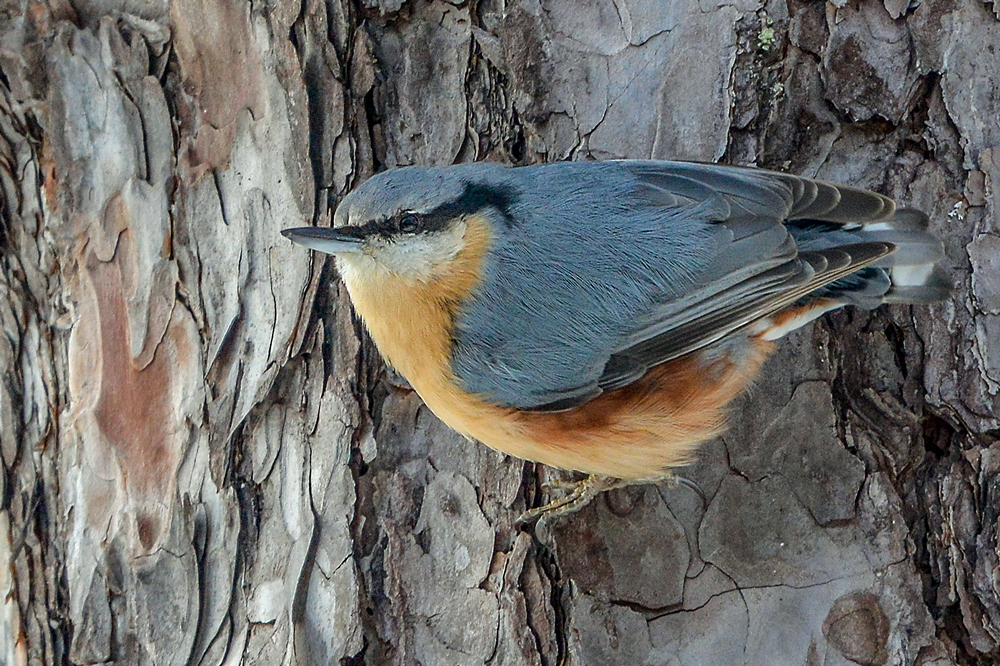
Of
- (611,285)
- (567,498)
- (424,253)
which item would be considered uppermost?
(424,253)

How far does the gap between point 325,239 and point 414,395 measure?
46 cm

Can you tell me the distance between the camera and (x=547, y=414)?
201 cm

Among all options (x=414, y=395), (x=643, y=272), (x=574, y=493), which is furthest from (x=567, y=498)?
(x=643, y=272)

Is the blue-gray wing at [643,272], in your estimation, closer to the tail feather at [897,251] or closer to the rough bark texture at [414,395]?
the tail feather at [897,251]

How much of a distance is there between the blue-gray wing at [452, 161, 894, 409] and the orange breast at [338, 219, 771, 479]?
1.8 inches

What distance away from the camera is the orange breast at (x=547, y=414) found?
200 centimetres

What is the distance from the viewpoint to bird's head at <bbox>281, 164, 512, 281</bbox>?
200cm

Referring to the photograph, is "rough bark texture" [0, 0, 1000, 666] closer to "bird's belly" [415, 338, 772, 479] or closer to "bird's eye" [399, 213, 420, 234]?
"bird's belly" [415, 338, 772, 479]

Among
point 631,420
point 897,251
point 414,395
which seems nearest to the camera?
point 897,251

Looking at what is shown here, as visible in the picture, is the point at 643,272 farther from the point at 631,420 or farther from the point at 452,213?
the point at 452,213

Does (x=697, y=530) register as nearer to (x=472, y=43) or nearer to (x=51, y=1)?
(x=472, y=43)

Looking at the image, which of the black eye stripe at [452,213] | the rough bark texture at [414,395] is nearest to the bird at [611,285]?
the black eye stripe at [452,213]

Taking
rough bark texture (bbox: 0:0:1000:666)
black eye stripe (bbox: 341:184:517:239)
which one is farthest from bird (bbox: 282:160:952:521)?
rough bark texture (bbox: 0:0:1000:666)

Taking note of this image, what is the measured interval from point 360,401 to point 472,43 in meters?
0.90
